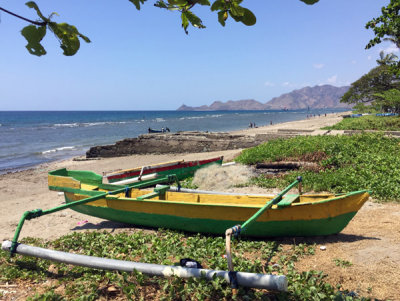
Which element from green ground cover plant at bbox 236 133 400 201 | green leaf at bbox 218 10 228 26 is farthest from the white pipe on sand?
green ground cover plant at bbox 236 133 400 201

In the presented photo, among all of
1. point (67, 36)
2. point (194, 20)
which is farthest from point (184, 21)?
point (67, 36)

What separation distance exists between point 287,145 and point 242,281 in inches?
361

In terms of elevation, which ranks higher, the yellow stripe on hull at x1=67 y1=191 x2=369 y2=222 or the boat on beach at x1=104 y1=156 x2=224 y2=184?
the yellow stripe on hull at x1=67 y1=191 x2=369 y2=222

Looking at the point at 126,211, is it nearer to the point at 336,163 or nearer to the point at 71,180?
the point at 71,180

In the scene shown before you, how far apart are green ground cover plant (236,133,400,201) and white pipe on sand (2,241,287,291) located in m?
4.81

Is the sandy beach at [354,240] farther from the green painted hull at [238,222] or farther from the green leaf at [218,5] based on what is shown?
the green leaf at [218,5]

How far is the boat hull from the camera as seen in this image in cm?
462

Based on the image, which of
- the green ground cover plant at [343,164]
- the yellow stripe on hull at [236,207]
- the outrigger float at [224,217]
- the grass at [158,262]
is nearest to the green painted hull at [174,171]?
the green ground cover plant at [343,164]

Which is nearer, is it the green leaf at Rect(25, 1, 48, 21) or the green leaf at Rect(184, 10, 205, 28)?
the green leaf at Rect(25, 1, 48, 21)

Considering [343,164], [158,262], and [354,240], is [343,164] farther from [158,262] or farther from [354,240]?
[158,262]

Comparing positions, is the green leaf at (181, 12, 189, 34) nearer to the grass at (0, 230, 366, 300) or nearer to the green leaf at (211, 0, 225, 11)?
the green leaf at (211, 0, 225, 11)

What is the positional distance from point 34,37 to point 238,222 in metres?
4.18

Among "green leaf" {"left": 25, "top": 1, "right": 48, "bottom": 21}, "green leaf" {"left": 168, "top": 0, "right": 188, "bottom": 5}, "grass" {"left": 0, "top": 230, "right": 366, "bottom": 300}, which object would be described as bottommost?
"grass" {"left": 0, "top": 230, "right": 366, "bottom": 300}

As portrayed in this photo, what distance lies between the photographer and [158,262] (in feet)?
14.3
